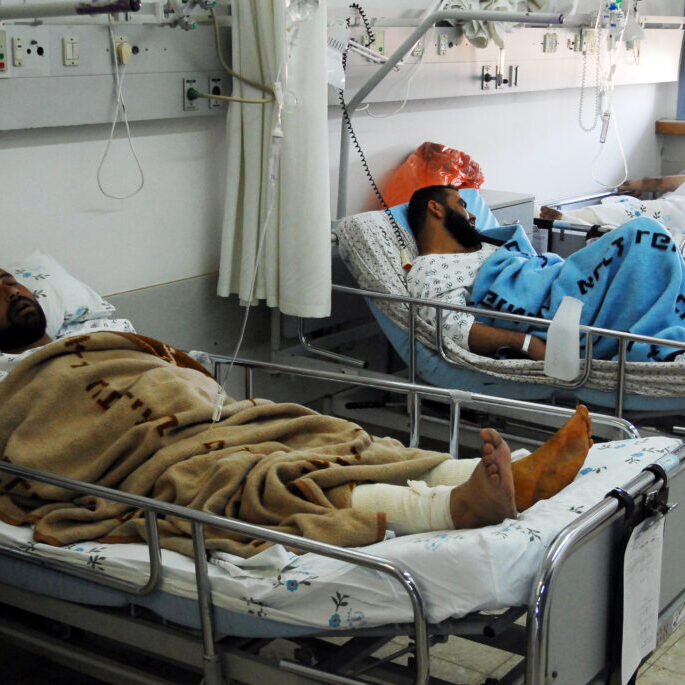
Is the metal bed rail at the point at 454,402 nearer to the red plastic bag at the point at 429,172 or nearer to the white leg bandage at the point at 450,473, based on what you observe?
the white leg bandage at the point at 450,473

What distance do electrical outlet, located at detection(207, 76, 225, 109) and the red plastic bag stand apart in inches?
43.6

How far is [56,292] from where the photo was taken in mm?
3088

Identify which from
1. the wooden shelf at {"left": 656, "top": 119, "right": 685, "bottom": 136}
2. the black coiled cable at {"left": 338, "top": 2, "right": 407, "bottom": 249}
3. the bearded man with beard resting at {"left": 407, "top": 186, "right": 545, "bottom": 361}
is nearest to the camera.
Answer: the bearded man with beard resting at {"left": 407, "top": 186, "right": 545, "bottom": 361}

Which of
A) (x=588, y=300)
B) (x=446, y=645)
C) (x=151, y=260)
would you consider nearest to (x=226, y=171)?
(x=151, y=260)

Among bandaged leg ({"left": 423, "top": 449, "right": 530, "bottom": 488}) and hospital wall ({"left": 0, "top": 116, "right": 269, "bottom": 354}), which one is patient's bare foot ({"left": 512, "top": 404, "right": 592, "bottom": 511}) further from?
hospital wall ({"left": 0, "top": 116, "right": 269, "bottom": 354})

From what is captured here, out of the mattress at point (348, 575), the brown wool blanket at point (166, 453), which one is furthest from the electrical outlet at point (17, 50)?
the mattress at point (348, 575)

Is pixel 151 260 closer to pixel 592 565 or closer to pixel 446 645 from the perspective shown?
pixel 446 645

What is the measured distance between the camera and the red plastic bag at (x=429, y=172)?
452 centimetres

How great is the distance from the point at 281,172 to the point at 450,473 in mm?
1542

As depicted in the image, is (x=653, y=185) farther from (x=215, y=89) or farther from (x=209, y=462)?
(x=209, y=462)

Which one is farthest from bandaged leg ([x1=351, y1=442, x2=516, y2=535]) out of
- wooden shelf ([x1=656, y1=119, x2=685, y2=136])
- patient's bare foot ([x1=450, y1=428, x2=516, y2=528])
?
wooden shelf ([x1=656, y1=119, x2=685, y2=136])

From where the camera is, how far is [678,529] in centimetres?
226

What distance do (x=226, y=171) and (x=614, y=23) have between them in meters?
2.83

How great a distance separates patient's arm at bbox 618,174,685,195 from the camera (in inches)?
237
